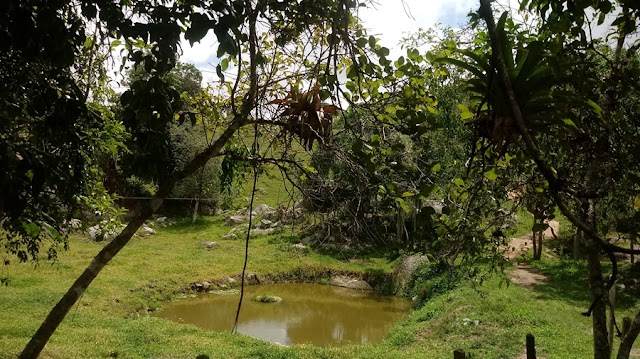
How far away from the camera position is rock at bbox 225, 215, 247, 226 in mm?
24109

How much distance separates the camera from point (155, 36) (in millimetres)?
1949

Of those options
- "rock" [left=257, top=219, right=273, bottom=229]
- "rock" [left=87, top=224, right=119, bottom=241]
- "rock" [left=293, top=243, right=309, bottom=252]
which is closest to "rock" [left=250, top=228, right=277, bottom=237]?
"rock" [left=257, top=219, right=273, bottom=229]

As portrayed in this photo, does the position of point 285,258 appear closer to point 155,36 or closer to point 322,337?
point 322,337

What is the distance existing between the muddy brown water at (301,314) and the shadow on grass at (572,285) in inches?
156

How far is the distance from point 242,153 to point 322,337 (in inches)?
390

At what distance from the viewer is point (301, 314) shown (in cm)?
1432

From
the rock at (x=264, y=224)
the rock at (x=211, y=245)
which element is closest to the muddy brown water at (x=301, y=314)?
the rock at (x=211, y=245)

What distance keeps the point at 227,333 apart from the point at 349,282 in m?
7.14

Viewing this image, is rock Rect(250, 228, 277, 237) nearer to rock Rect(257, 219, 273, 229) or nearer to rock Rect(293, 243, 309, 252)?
rock Rect(257, 219, 273, 229)

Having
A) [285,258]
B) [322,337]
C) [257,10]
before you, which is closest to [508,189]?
[257,10]

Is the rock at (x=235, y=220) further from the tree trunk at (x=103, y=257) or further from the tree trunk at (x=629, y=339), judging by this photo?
the tree trunk at (x=629, y=339)

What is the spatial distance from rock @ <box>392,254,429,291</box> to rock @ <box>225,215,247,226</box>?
9.38 m

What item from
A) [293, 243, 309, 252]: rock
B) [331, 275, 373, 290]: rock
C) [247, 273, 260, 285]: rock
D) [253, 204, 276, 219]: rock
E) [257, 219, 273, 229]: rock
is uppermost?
[253, 204, 276, 219]: rock

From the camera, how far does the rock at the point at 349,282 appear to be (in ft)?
56.3
